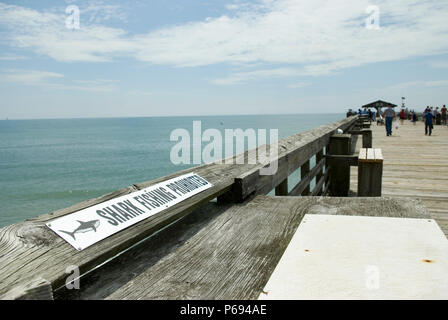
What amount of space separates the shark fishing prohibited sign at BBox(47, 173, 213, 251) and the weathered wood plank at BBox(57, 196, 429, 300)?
6.9 inches

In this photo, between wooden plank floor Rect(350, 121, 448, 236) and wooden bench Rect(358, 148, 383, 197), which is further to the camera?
wooden plank floor Rect(350, 121, 448, 236)

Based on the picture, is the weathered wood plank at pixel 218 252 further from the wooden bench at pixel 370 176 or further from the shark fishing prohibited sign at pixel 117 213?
the wooden bench at pixel 370 176

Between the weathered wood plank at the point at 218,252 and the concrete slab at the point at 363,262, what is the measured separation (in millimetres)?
100

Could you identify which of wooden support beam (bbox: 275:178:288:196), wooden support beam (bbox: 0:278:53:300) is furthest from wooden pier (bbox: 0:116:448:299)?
wooden support beam (bbox: 275:178:288:196)

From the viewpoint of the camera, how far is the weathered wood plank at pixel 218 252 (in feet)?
4.46

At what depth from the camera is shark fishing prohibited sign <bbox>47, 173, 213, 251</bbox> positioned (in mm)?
1362

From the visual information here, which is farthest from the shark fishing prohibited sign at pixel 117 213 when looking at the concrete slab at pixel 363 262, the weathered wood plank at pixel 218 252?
the concrete slab at pixel 363 262

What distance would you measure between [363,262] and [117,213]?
3.53 feet

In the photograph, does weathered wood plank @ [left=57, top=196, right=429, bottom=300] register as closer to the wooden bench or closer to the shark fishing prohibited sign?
the shark fishing prohibited sign

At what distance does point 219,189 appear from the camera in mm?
2279

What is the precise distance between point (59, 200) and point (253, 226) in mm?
36098

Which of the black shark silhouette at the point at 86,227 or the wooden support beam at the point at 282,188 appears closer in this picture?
the black shark silhouette at the point at 86,227

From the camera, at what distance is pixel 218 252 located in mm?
1718
